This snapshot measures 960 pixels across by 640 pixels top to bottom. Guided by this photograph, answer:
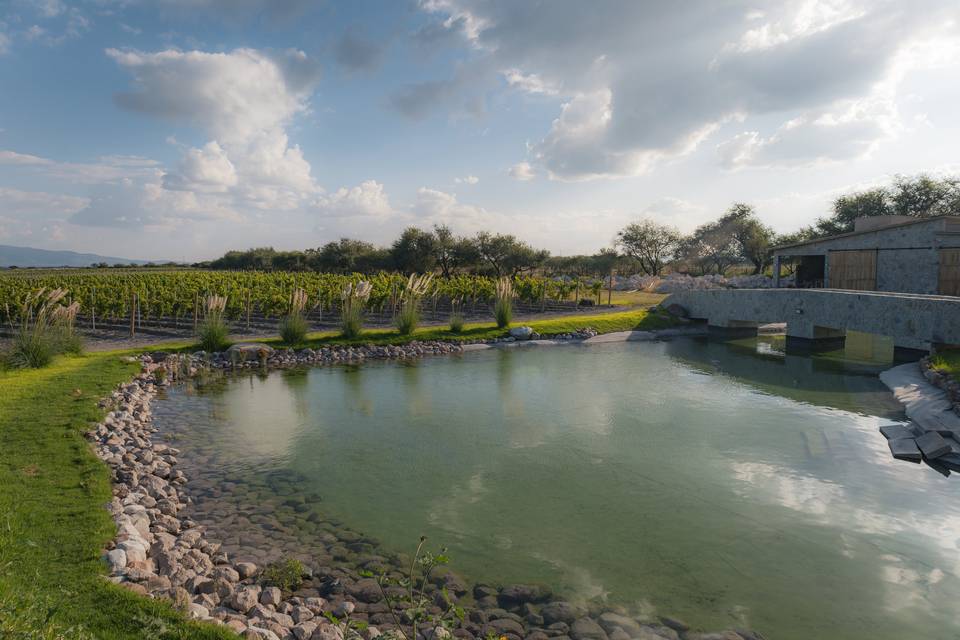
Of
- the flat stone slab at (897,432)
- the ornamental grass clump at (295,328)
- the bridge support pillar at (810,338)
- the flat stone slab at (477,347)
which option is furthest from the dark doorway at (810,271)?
the ornamental grass clump at (295,328)

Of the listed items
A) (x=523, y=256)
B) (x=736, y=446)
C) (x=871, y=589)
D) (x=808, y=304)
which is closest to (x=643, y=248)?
(x=523, y=256)

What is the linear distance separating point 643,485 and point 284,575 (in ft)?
15.1

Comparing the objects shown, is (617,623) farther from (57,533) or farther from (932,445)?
(932,445)

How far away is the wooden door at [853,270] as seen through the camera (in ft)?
74.3

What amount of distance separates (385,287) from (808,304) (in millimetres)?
16529

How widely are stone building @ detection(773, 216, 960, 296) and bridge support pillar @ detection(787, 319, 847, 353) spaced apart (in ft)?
12.2

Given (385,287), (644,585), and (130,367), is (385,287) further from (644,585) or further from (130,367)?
(644,585)

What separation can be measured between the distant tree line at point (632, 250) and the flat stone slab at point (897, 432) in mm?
30921

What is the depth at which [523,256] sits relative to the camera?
4847 centimetres

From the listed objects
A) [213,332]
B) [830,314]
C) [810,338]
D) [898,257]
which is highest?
[898,257]

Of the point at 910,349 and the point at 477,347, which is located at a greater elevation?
the point at 910,349

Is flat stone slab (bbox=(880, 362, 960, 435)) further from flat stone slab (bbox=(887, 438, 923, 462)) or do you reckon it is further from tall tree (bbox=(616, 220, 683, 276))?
tall tree (bbox=(616, 220, 683, 276))

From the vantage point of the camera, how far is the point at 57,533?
493 centimetres

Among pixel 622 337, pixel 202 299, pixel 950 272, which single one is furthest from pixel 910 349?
pixel 202 299
